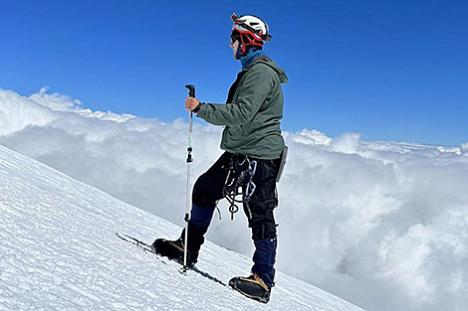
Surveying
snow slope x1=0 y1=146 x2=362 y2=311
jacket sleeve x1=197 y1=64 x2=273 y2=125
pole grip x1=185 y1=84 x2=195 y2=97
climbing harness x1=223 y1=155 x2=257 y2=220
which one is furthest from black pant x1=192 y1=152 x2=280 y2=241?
pole grip x1=185 y1=84 x2=195 y2=97

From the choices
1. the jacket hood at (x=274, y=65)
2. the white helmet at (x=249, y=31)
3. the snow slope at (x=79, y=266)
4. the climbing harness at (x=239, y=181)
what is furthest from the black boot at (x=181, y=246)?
the white helmet at (x=249, y=31)

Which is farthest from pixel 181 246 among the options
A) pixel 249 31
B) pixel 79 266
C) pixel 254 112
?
pixel 249 31

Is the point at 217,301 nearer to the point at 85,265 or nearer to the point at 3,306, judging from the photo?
the point at 85,265

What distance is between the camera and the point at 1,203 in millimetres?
4574

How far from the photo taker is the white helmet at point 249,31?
17.7 feet

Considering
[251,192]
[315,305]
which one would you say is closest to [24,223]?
[251,192]

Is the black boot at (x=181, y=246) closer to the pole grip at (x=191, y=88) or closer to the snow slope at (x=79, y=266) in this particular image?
the snow slope at (x=79, y=266)

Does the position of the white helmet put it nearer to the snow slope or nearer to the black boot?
the black boot

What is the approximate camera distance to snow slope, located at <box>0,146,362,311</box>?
3.09 meters

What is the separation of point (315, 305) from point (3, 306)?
5265mm

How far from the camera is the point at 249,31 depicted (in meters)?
5.38

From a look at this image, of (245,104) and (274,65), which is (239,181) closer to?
(245,104)

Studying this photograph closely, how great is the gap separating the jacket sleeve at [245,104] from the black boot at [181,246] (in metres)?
1.60

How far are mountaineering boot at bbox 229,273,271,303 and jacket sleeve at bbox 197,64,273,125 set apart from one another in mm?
1794
